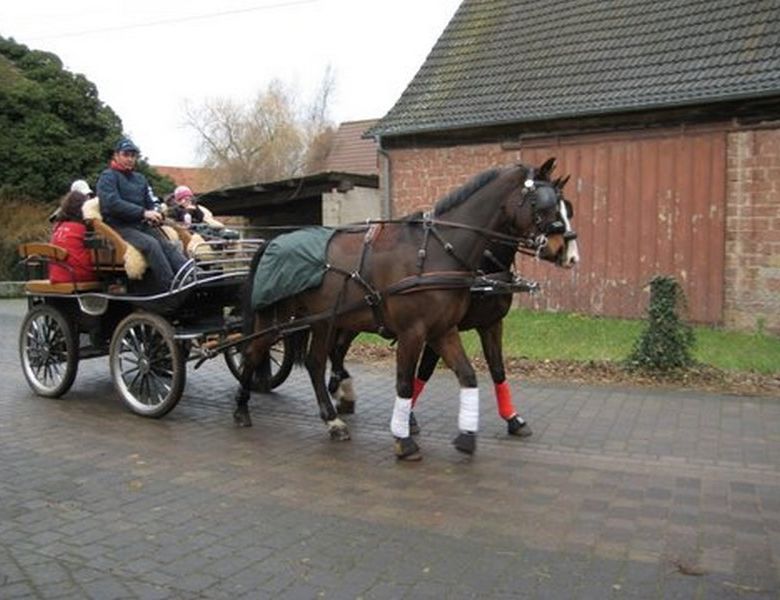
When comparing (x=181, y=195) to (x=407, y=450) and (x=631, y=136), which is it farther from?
(x=631, y=136)

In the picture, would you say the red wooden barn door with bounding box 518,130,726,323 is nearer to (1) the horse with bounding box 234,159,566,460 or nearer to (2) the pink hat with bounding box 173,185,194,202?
(2) the pink hat with bounding box 173,185,194,202

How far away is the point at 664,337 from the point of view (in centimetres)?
853

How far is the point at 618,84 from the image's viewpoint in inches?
526

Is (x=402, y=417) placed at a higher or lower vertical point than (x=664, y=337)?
lower

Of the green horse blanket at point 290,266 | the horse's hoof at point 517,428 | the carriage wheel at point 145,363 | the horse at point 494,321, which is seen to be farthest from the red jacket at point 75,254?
the horse's hoof at point 517,428

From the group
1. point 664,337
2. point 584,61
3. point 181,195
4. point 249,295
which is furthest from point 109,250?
point 584,61

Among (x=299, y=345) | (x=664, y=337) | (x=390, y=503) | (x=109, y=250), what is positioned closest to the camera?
(x=390, y=503)

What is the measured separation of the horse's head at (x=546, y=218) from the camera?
225 inches

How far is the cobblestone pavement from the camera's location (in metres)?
3.93

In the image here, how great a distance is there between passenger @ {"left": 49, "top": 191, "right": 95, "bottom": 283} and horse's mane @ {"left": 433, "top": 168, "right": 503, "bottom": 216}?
3624 millimetres

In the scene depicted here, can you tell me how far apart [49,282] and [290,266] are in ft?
9.41

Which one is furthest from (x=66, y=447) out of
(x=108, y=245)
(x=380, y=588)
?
(x=380, y=588)

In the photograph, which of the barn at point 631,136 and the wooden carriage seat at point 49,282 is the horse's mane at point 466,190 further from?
the barn at point 631,136

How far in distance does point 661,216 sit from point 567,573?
10.0 meters
